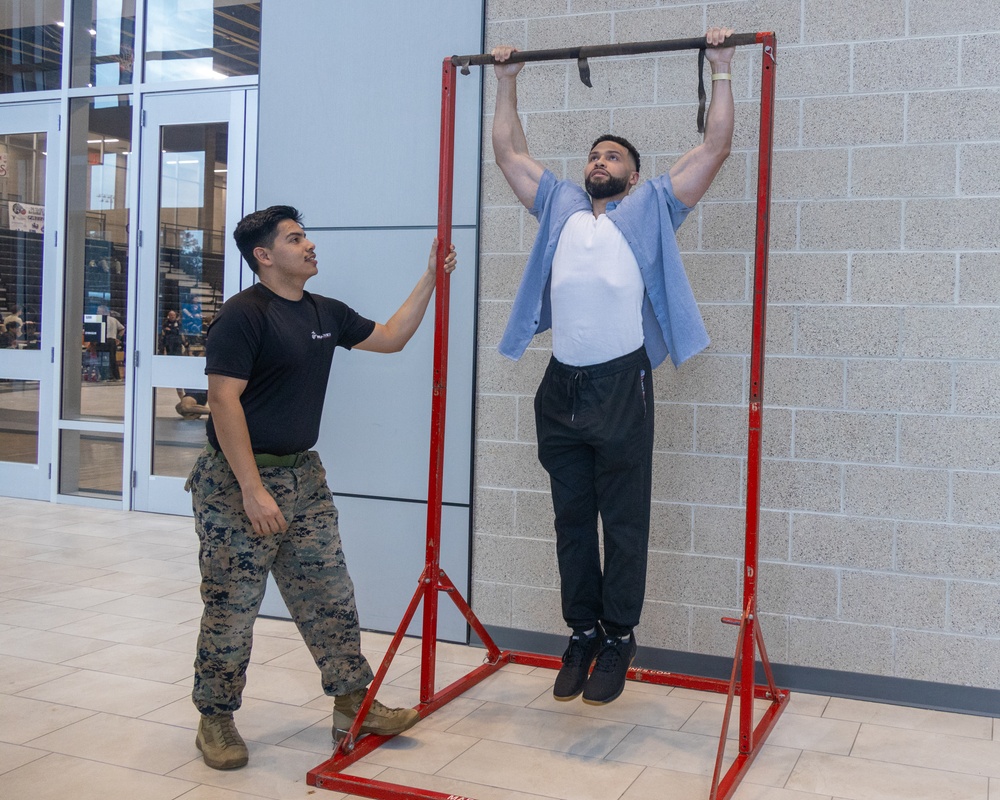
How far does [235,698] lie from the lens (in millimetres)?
2617

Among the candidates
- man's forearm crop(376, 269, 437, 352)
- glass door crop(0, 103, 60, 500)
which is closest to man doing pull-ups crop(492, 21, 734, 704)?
man's forearm crop(376, 269, 437, 352)

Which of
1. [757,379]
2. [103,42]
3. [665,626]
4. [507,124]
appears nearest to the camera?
[757,379]

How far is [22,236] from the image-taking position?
6484 millimetres

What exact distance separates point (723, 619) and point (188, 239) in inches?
169

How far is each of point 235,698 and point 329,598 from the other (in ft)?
1.13

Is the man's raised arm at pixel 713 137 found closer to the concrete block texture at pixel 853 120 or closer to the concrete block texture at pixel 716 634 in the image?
the concrete block texture at pixel 853 120

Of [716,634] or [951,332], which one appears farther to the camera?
[716,634]

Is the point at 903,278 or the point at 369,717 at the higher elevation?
the point at 903,278

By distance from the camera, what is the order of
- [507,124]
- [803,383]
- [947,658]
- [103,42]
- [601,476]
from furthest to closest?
[103,42] < [803,383] < [947,658] < [507,124] < [601,476]

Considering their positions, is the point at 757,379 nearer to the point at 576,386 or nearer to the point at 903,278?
the point at 576,386

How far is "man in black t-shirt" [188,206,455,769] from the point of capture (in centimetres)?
247

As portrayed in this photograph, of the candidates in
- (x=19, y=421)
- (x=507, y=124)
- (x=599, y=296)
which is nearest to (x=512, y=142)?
(x=507, y=124)

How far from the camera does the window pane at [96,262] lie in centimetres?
623

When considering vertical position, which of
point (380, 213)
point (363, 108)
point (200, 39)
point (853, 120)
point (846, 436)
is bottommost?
point (846, 436)
